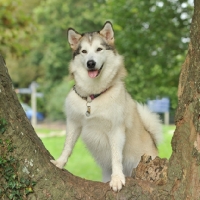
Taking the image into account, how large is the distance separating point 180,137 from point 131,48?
5.73 m

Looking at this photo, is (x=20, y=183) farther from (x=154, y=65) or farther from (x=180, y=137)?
(x=154, y=65)

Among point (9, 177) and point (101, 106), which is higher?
point (101, 106)

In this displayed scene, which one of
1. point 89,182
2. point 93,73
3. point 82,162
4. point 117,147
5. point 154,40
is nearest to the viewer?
point 89,182

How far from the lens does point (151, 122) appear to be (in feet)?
13.8

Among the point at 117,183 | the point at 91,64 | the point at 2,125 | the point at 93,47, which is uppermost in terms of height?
the point at 93,47

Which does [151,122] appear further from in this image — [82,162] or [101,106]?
[82,162]

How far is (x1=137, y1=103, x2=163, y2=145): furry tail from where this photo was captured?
13.6ft

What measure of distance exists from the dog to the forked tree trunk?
0.42 metres

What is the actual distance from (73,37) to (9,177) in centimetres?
166

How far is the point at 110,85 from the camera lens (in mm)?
3684

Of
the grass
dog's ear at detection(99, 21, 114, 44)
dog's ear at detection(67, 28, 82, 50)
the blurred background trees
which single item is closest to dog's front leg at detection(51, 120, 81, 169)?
dog's ear at detection(67, 28, 82, 50)

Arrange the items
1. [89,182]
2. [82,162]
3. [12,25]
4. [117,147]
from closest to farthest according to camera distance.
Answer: [89,182] → [117,147] → [12,25] → [82,162]

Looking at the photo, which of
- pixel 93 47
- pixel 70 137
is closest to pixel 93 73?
pixel 93 47

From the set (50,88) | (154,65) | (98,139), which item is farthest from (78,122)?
(50,88)
